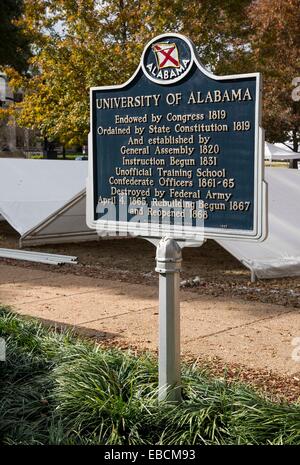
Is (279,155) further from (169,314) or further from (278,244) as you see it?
Result: (169,314)

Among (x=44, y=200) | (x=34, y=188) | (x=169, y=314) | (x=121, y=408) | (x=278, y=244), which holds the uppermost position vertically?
(x=34, y=188)

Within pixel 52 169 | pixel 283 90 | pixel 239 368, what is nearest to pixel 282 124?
pixel 283 90

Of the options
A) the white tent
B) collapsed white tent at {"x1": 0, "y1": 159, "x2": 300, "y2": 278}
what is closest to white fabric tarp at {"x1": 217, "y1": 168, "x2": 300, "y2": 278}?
collapsed white tent at {"x1": 0, "y1": 159, "x2": 300, "y2": 278}

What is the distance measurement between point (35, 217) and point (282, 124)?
2216 centimetres

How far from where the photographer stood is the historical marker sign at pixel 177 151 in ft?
14.7

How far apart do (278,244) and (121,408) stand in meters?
6.52

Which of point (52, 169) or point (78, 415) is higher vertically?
point (52, 169)

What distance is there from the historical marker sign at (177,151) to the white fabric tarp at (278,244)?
4.09 m

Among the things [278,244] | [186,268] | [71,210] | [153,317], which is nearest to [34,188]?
[71,210]

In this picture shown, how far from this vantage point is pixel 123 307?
26.3ft

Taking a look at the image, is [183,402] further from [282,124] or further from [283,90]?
[282,124]

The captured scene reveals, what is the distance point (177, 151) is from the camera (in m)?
4.88

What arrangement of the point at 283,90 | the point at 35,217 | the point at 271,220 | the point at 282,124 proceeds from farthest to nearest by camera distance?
the point at 282,124, the point at 283,90, the point at 35,217, the point at 271,220

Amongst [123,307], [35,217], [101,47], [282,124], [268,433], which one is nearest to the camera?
[268,433]
